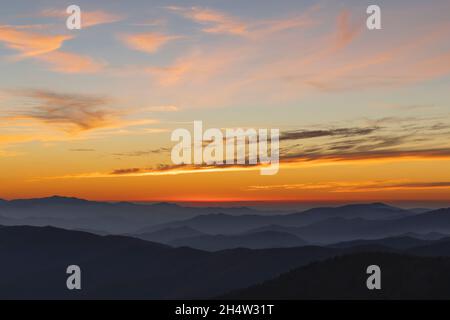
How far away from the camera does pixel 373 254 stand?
197 meters

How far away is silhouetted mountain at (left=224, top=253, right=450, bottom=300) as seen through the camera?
158875 millimetres

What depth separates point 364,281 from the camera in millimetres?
182000

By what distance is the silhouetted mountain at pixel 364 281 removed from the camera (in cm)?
15888
